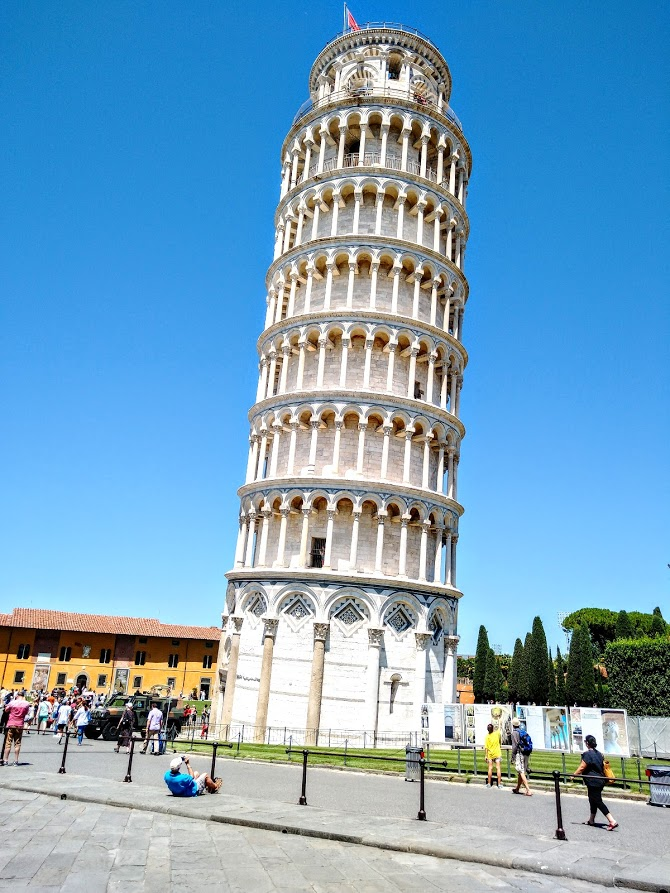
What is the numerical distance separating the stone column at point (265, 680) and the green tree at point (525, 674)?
1907 inches

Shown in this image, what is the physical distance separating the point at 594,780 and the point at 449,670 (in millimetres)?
22782

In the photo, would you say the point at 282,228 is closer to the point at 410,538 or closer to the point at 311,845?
the point at 410,538

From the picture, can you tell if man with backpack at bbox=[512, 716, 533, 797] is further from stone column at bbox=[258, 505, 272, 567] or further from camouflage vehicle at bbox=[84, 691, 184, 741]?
stone column at bbox=[258, 505, 272, 567]

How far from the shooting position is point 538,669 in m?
72.7

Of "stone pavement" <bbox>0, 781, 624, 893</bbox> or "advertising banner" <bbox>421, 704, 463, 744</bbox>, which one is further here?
"advertising banner" <bbox>421, 704, 463, 744</bbox>

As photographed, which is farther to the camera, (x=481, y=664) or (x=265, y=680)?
(x=481, y=664)

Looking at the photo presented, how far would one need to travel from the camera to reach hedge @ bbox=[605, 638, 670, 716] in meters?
46.1

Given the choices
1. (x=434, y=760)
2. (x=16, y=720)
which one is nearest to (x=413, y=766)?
(x=434, y=760)

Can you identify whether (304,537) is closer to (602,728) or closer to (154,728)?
(154,728)

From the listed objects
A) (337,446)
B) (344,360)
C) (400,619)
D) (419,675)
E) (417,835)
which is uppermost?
(344,360)

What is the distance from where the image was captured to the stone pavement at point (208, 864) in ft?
28.1

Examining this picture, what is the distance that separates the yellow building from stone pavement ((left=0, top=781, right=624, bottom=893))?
2415 inches

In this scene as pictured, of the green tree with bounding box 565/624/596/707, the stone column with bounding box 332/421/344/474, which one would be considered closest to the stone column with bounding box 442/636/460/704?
the stone column with bounding box 332/421/344/474

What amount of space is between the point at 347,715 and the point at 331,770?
935cm
